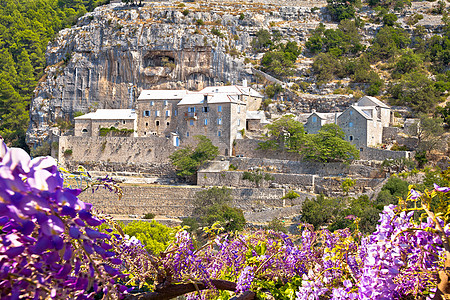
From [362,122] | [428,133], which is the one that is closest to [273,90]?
[362,122]

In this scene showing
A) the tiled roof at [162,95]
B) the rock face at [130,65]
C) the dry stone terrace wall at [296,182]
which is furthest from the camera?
the rock face at [130,65]

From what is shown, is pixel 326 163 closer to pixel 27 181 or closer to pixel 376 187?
pixel 376 187

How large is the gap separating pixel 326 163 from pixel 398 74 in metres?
22.1

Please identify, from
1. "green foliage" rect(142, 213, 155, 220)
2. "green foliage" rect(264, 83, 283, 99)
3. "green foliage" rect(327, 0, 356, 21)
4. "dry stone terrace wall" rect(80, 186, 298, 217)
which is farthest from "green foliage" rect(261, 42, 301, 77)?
"green foliage" rect(142, 213, 155, 220)

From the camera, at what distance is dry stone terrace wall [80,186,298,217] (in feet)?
104

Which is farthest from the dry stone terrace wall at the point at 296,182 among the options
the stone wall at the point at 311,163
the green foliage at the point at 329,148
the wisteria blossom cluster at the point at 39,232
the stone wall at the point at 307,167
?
the wisteria blossom cluster at the point at 39,232

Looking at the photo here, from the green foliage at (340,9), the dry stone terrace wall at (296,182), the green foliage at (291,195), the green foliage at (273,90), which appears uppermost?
the green foliage at (340,9)

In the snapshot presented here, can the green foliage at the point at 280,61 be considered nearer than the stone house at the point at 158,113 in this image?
No

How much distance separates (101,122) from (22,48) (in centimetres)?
3632

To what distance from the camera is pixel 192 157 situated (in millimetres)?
A: 36875

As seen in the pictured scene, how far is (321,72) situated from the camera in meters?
51.8

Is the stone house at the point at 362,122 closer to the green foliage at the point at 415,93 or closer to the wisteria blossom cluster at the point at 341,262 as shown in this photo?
the green foliage at the point at 415,93

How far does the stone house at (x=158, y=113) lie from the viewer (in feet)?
144

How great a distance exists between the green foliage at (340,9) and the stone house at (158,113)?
3626 cm
